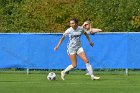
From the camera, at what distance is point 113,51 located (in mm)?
22469

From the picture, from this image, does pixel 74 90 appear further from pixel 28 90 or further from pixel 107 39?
pixel 107 39

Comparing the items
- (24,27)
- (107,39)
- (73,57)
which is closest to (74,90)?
(73,57)

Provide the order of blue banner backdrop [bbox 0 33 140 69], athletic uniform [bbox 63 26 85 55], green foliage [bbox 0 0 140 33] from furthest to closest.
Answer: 1. green foliage [bbox 0 0 140 33]
2. blue banner backdrop [bbox 0 33 140 69]
3. athletic uniform [bbox 63 26 85 55]

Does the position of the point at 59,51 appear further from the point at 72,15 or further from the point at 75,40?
the point at 72,15

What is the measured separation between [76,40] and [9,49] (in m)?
5.02

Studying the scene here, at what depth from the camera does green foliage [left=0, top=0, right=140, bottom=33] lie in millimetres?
33906

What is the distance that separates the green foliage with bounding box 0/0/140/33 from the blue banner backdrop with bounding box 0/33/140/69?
35.2ft

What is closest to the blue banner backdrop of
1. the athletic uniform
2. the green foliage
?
the athletic uniform

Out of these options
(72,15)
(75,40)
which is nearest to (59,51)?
(75,40)

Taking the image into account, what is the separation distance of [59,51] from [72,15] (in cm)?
1373

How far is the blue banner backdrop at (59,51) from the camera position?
22.4m

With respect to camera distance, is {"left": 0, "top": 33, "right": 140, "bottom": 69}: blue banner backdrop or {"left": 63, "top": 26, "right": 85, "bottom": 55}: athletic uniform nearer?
{"left": 63, "top": 26, "right": 85, "bottom": 55}: athletic uniform

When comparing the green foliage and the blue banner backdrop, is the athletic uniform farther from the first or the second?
the green foliage

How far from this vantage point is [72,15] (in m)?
36.3
